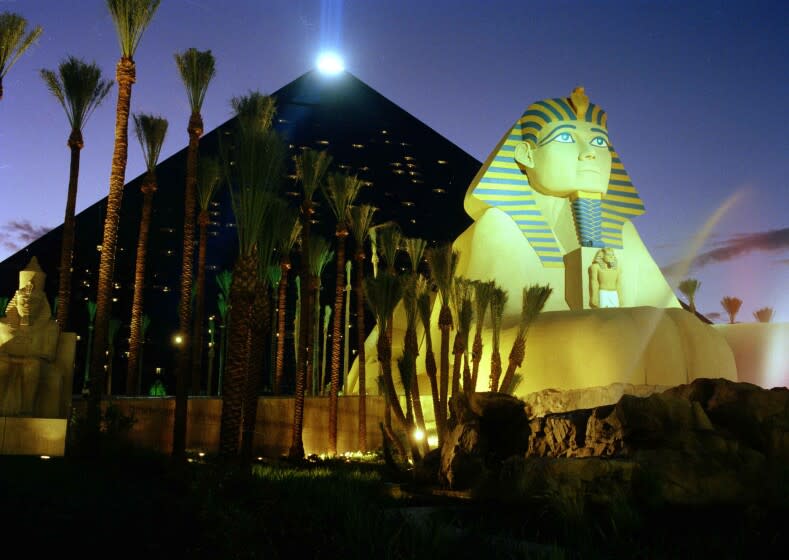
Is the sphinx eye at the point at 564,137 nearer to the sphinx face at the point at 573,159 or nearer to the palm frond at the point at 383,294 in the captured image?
the sphinx face at the point at 573,159

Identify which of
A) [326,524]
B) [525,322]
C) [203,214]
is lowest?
[326,524]

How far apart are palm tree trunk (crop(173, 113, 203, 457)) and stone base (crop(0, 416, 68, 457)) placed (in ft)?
5.67

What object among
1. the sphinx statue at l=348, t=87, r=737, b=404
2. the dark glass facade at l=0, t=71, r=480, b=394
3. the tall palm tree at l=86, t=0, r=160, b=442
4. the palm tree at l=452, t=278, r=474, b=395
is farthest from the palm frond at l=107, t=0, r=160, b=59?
the dark glass facade at l=0, t=71, r=480, b=394

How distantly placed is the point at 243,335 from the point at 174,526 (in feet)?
16.3

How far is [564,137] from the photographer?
19.8 m

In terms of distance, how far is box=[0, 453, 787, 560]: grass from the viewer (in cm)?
468

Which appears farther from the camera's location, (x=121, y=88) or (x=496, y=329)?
(x=496, y=329)

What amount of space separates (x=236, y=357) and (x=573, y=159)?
462 inches

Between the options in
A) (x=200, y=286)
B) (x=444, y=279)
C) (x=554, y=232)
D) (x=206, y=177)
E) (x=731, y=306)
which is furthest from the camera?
(x=731, y=306)

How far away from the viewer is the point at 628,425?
7.45 m

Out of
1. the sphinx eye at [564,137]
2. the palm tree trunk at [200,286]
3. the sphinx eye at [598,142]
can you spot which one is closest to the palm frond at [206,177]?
the palm tree trunk at [200,286]

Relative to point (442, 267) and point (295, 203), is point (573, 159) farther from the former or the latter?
point (295, 203)

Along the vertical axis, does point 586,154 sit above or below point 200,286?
above

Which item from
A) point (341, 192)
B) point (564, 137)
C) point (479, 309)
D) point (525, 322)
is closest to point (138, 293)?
point (341, 192)
